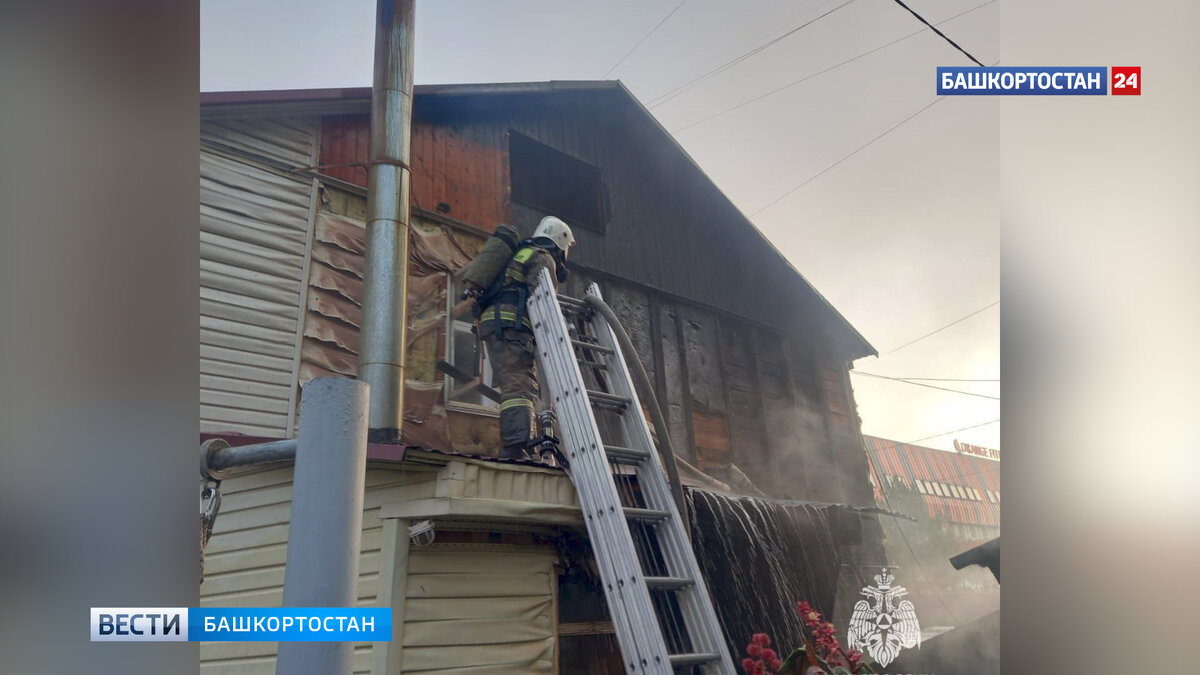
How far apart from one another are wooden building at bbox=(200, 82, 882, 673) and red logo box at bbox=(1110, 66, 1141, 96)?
1385 mm

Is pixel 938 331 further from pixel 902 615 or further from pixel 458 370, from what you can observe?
pixel 458 370

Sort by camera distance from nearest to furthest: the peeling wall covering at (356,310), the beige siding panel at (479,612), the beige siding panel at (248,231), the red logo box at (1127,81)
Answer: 1. the beige siding panel at (479,612)
2. the beige siding panel at (248,231)
3. the red logo box at (1127,81)
4. the peeling wall covering at (356,310)

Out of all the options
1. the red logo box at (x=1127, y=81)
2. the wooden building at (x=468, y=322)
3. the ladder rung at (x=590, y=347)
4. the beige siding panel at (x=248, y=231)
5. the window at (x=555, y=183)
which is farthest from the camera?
the window at (x=555, y=183)

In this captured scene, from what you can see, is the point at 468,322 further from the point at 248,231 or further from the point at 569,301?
the point at 248,231

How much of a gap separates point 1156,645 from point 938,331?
149cm

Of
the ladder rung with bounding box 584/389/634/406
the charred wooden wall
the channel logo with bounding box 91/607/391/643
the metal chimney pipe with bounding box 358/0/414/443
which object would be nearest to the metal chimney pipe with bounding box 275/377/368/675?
the channel logo with bounding box 91/607/391/643

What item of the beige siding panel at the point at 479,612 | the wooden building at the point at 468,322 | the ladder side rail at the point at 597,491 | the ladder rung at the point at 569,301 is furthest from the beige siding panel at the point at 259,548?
the ladder rung at the point at 569,301

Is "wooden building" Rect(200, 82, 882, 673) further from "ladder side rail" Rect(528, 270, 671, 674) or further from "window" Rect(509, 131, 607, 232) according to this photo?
"ladder side rail" Rect(528, 270, 671, 674)

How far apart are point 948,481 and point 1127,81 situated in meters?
1.71

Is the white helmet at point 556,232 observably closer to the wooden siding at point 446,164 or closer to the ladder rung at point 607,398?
the wooden siding at point 446,164

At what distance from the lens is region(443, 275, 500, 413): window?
3422 mm

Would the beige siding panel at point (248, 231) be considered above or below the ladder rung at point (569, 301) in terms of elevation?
above

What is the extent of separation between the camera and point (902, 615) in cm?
347

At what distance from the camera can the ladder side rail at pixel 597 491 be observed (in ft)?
8.40
